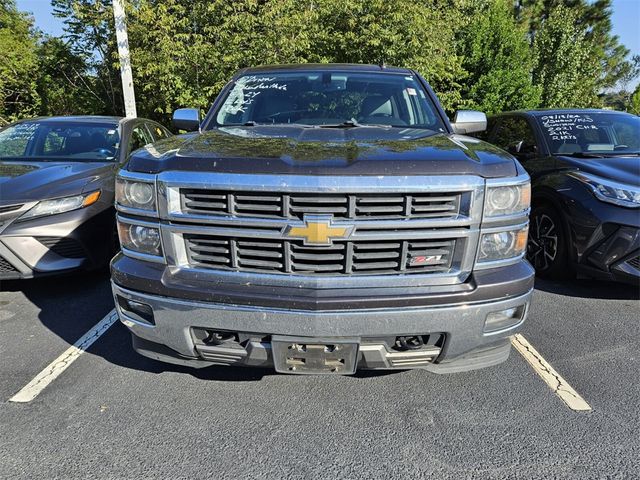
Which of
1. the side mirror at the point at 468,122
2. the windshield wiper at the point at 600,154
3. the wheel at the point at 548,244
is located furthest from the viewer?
the windshield wiper at the point at 600,154

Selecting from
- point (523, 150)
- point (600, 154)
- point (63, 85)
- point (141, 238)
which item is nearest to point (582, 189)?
point (600, 154)

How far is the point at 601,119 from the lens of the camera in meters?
5.53

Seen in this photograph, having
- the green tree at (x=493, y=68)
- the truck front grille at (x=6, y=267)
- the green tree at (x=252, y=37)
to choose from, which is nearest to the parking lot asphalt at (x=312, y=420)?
the truck front grille at (x=6, y=267)

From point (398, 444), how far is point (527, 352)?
4.76 ft

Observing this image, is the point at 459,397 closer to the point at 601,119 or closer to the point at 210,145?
the point at 210,145

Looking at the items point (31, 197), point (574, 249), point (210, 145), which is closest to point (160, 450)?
point (210, 145)

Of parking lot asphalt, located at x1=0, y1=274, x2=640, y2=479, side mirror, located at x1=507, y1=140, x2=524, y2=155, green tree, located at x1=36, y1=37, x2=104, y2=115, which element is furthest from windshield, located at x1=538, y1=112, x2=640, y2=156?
green tree, located at x1=36, y1=37, x2=104, y2=115

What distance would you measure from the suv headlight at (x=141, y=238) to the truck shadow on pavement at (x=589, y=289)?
12.1ft

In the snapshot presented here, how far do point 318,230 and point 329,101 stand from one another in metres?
1.81

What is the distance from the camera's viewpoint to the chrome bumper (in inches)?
89.0

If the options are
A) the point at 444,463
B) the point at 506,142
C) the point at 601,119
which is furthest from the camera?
the point at 506,142

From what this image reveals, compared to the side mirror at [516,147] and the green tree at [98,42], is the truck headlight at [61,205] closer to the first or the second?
the side mirror at [516,147]

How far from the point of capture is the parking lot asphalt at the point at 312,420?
2309 millimetres

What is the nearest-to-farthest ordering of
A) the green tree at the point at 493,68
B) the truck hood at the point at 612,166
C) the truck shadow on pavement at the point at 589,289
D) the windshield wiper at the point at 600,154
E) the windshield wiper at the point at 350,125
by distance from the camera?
the windshield wiper at the point at 350,125 < the truck hood at the point at 612,166 < the truck shadow on pavement at the point at 589,289 < the windshield wiper at the point at 600,154 < the green tree at the point at 493,68
